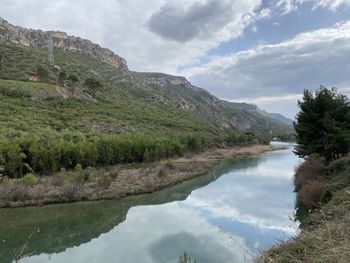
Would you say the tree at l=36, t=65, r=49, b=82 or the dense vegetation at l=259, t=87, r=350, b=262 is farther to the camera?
the tree at l=36, t=65, r=49, b=82

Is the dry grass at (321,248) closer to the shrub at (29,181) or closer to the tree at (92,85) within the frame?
the shrub at (29,181)

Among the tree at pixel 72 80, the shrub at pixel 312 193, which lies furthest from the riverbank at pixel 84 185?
the tree at pixel 72 80

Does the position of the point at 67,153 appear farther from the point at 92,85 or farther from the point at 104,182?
the point at 92,85

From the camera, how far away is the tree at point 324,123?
91.6 ft

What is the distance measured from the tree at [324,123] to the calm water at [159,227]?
4962 mm

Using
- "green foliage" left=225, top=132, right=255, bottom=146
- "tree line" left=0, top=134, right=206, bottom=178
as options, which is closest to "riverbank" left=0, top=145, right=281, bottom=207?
"tree line" left=0, top=134, right=206, bottom=178

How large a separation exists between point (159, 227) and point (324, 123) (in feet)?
49.7

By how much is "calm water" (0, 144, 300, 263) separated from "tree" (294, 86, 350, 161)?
496cm

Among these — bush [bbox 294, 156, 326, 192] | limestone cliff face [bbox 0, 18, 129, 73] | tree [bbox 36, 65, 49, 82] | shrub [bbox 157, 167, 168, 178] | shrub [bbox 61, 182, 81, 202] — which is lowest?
shrub [bbox 61, 182, 81, 202]

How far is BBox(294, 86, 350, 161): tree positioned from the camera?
2791cm

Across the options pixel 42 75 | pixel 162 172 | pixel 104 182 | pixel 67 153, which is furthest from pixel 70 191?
pixel 42 75

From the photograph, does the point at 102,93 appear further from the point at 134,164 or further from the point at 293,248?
the point at 293,248

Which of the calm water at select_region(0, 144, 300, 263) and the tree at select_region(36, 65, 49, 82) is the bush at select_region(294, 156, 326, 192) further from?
the tree at select_region(36, 65, 49, 82)

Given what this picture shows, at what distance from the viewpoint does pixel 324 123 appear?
2775 cm
